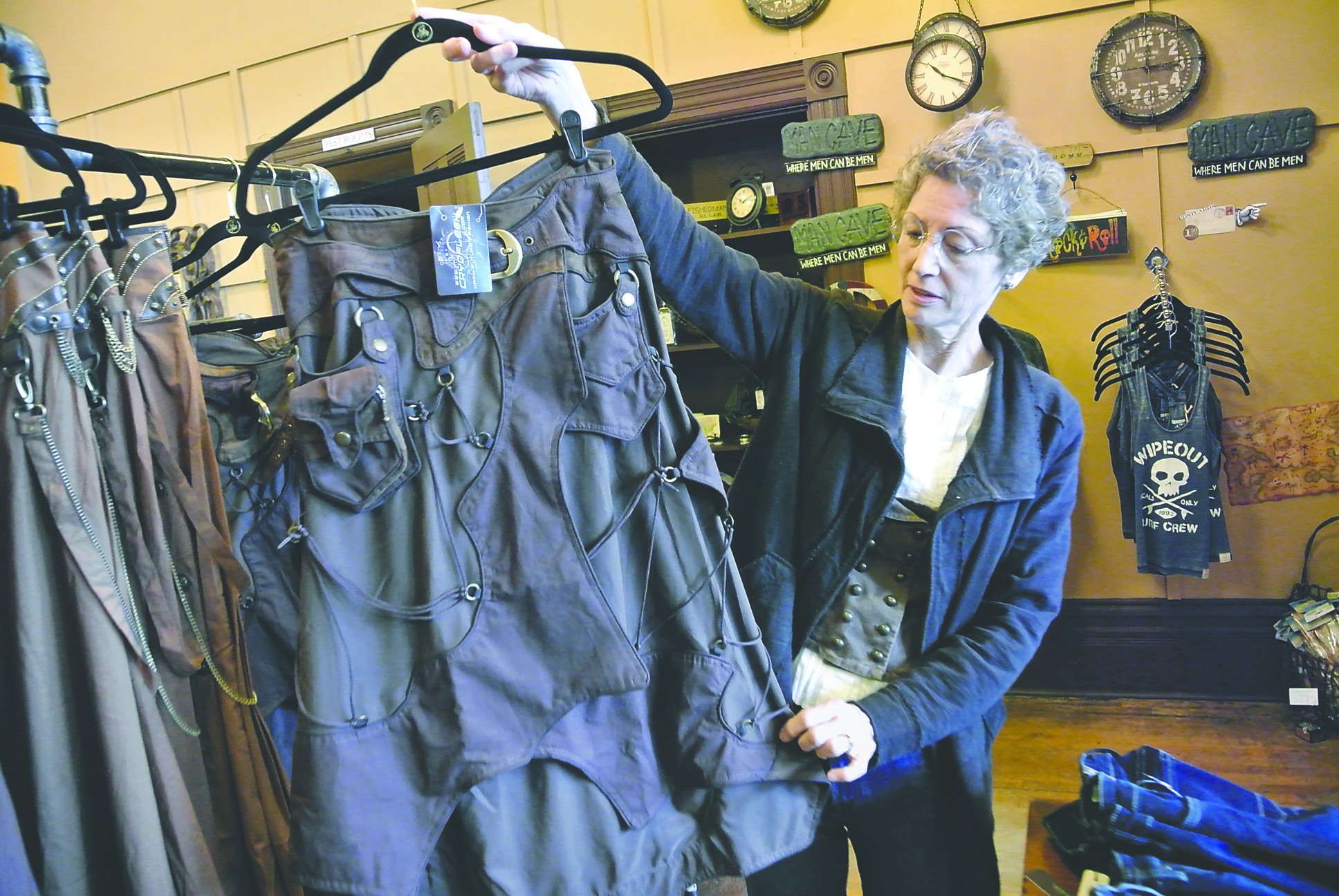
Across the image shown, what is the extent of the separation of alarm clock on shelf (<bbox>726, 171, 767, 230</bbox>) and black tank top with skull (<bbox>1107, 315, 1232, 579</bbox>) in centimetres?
162

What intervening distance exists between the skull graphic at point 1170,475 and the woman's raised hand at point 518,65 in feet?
8.74

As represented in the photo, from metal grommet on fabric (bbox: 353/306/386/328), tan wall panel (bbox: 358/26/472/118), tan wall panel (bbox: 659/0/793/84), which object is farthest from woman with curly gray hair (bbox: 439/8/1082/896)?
tan wall panel (bbox: 358/26/472/118)

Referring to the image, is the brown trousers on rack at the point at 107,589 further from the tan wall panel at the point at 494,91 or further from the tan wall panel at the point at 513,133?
the tan wall panel at the point at 494,91

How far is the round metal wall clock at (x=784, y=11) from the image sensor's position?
3.40 meters

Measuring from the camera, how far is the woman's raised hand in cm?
86

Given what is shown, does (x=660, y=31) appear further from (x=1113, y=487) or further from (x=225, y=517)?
(x=225, y=517)

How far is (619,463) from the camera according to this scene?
925 millimetres

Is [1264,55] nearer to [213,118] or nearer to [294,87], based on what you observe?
[294,87]

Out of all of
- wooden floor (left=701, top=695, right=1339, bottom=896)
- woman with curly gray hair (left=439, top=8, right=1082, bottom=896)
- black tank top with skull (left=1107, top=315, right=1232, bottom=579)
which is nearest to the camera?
woman with curly gray hair (left=439, top=8, right=1082, bottom=896)

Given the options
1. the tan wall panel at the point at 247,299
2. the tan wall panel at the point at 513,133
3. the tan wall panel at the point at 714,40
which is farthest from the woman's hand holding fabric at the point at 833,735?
the tan wall panel at the point at 247,299

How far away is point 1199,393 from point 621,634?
2759 millimetres

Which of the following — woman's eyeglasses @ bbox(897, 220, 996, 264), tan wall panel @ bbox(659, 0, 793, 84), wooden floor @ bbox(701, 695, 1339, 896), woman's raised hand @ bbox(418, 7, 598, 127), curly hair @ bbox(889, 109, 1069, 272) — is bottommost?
wooden floor @ bbox(701, 695, 1339, 896)

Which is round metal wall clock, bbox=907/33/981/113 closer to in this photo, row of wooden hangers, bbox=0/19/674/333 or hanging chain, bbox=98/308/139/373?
row of wooden hangers, bbox=0/19/674/333

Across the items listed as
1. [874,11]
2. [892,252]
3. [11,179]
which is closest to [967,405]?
[892,252]
